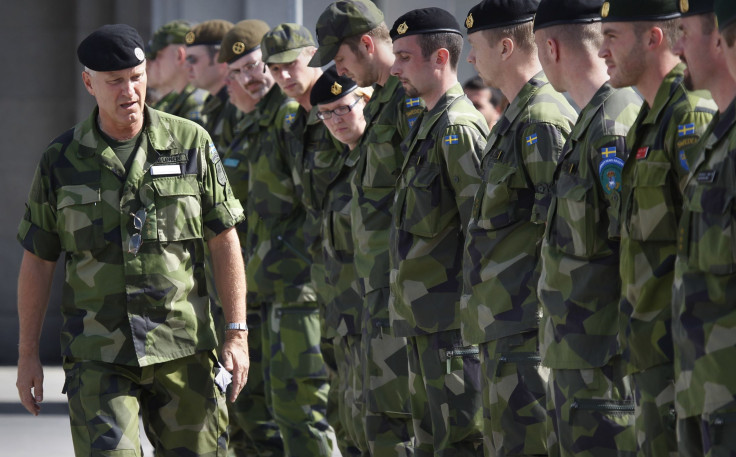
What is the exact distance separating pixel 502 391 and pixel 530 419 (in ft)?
0.48

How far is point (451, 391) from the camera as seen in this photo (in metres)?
5.71

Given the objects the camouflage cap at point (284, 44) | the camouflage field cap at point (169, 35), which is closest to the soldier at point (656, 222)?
the camouflage cap at point (284, 44)

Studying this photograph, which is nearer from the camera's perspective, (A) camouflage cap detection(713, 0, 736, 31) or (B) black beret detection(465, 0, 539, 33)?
(A) camouflage cap detection(713, 0, 736, 31)

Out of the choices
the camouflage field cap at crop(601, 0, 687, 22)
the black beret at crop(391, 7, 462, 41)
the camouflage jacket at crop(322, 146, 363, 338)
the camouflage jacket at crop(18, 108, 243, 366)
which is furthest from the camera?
the camouflage jacket at crop(322, 146, 363, 338)

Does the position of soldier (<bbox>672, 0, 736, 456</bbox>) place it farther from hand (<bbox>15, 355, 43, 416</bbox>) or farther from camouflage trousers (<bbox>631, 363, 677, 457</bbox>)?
hand (<bbox>15, 355, 43, 416</bbox>)

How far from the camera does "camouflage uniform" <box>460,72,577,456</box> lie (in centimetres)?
506

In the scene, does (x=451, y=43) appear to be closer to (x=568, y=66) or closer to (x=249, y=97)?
(x=568, y=66)

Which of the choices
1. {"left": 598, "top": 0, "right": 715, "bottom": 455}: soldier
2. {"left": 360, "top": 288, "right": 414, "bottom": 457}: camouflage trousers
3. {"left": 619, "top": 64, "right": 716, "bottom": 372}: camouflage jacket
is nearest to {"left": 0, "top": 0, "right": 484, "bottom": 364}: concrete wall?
{"left": 360, "top": 288, "right": 414, "bottom": 457}: camouflage trousers

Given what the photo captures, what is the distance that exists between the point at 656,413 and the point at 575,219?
74cm

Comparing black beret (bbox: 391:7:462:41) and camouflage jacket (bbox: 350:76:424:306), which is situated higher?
black beret (bbox: 391:7:462:41)

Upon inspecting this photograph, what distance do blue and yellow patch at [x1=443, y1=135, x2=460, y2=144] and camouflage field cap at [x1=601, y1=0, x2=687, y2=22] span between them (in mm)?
1433

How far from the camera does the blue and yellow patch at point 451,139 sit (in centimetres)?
565

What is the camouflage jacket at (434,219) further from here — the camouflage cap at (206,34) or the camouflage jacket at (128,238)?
the camouflage cap at (206,34)

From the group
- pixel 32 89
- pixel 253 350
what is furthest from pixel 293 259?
pixel 32 89
